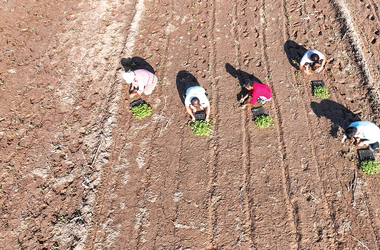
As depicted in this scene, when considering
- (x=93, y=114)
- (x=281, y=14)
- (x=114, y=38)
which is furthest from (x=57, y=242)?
(x=281, y=14)

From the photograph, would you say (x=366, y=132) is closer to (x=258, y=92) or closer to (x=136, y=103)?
(x=258, y=92)

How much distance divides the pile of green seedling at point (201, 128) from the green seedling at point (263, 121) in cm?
134

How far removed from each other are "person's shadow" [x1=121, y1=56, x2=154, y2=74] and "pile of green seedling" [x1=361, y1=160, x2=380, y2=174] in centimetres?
639

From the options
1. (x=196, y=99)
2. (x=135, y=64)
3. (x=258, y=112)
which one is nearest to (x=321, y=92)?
(x=258, y=112)

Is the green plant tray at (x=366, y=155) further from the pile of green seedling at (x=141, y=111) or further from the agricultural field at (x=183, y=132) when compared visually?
the pile of green seedling at (x=141, y=111)

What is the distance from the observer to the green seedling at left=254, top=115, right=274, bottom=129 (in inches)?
244

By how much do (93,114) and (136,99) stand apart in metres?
1.30

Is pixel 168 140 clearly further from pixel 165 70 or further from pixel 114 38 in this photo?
pixel 114 38

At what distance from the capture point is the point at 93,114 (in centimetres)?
664

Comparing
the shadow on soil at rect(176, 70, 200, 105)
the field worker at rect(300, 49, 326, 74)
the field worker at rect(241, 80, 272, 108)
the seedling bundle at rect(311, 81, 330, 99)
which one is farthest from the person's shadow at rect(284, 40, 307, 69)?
the shadow on soil at rect(176, 70, 200, 105)

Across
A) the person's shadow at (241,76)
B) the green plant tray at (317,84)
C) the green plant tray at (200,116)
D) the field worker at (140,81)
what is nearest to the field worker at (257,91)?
the person's shadow at (241,76)

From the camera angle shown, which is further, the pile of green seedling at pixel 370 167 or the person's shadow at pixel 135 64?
the person's shadow at pixel 135 64

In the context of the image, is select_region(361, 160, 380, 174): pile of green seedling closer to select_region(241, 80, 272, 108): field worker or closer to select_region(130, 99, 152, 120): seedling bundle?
select_region(241, 80, 272, 108): field worker

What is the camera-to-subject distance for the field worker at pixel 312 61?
6.59m
